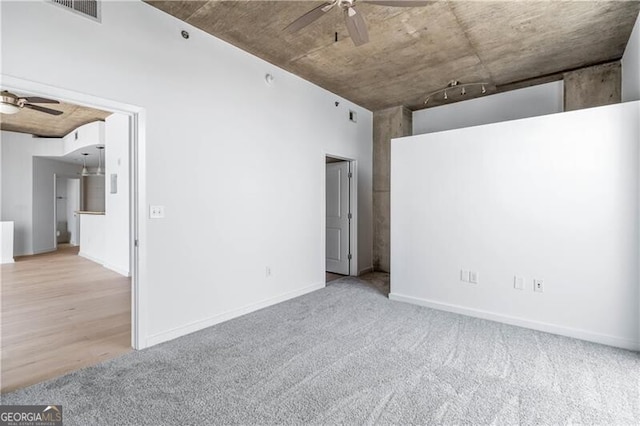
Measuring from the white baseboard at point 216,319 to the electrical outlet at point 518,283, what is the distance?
8.72 ft

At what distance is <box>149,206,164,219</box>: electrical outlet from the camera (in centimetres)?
285

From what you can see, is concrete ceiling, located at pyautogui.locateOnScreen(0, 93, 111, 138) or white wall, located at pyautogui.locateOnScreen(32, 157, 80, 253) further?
white wall, located at pyautogui.locateOnScreen(32, 157, 80, 253)

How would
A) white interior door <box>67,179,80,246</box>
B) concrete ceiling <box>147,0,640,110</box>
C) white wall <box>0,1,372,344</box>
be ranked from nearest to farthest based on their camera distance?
white wall <box>0,1,372,344</box>
concrete ceiling <box>147,0,640,110</box>
white interior door <box>67,179,80,246</box>

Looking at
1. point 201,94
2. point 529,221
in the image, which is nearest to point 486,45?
point 529,221

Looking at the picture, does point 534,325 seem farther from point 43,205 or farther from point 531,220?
point 43,205

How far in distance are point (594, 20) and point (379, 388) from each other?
4064 mm

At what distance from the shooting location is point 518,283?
11.1ft

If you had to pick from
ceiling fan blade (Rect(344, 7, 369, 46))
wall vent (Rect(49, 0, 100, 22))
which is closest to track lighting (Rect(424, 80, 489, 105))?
ceiling fan blade (Rect(344, 7, 369, 46))

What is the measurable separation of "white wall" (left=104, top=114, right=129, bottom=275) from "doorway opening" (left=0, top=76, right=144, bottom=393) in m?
0.02

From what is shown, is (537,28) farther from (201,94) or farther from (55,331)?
(55,331)

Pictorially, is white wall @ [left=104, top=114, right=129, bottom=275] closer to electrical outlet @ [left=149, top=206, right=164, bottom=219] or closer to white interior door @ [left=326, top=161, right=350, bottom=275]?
electrical outlet @ [left=149, top=206, right=164, bottom=219]

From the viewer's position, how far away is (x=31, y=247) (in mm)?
7793

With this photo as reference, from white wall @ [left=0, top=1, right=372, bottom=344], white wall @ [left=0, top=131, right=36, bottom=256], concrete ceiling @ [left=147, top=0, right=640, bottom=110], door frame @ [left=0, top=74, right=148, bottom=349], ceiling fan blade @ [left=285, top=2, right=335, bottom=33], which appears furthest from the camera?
white wall @ [left=0, top=131, right=36, bottom=256]

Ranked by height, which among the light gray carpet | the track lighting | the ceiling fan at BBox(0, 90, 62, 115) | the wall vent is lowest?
the light gray carpet
